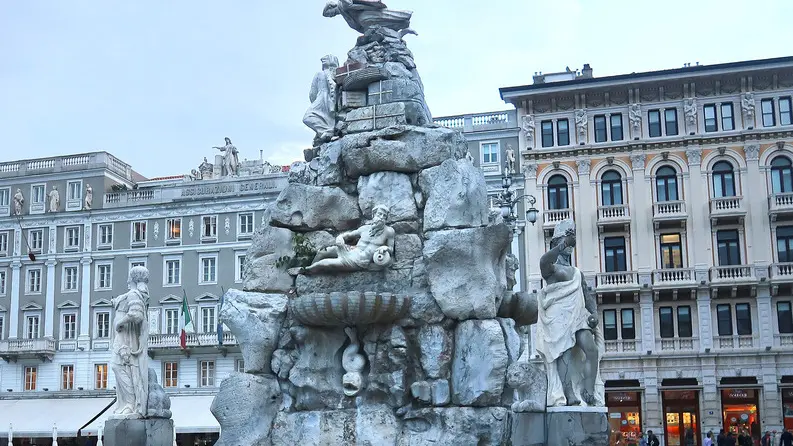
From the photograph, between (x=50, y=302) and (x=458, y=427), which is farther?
(x=50, y=302)

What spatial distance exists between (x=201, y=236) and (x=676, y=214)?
980 inches

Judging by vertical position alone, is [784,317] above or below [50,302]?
below

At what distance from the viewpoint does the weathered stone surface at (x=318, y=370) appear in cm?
1431

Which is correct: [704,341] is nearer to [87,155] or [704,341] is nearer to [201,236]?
[201,236]

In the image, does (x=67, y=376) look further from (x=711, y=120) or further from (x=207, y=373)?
(x=711, y=120)

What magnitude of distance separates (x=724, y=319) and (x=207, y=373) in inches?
1031

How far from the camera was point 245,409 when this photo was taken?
14148 mm

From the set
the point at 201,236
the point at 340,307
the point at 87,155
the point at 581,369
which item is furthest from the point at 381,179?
the point at 87,155

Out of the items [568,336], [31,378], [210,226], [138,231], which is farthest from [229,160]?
[568,336]

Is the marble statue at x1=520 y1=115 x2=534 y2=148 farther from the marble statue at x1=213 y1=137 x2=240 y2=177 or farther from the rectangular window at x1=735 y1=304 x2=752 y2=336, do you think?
the marble statue at x1=213 y1=137 x2=240 y2=177

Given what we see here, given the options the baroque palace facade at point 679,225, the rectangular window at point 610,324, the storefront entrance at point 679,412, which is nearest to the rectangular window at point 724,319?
the baroque palace facade at point 679,225

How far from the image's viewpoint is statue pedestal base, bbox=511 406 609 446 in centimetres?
1122

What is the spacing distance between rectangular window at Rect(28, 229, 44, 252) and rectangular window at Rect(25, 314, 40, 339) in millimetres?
3823

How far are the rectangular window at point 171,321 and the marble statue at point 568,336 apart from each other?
42953mm
